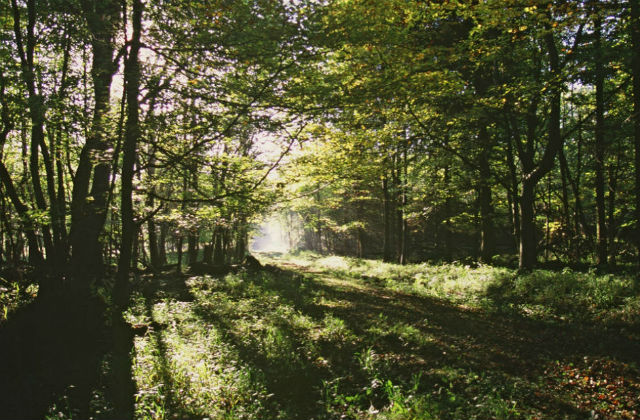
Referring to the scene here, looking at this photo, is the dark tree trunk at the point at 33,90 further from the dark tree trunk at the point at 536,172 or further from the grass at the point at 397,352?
the dark tree trunk at the point at 536,172

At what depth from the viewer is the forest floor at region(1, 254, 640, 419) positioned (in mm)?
5363

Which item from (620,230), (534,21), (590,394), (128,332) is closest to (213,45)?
(128,332)

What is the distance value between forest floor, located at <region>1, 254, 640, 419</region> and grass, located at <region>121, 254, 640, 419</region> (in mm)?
29

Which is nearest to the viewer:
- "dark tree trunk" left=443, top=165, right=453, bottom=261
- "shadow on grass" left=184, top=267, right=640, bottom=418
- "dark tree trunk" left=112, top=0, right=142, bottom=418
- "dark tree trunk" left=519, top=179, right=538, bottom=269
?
"shadow on grass" left=184, top=267, right=640, bottom=418

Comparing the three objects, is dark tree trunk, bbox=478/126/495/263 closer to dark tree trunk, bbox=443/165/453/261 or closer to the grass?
dark tree trunk, bbox=443/165/453/261

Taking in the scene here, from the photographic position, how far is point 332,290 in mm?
14523

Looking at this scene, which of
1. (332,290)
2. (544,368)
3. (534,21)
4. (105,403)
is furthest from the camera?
(332,290)

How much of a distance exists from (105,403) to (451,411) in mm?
5588

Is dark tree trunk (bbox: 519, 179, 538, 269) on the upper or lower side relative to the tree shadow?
upper

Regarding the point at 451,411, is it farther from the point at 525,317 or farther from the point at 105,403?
the point at 525,317

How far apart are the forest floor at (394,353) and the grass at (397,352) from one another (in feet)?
0.09

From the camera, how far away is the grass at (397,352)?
5371 mm

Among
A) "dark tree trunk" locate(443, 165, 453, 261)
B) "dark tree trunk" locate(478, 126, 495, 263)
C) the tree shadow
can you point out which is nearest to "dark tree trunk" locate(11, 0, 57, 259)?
the tree shadow

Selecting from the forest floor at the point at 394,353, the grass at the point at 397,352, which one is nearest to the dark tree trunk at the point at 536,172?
the forest floor at the point at 394,353
